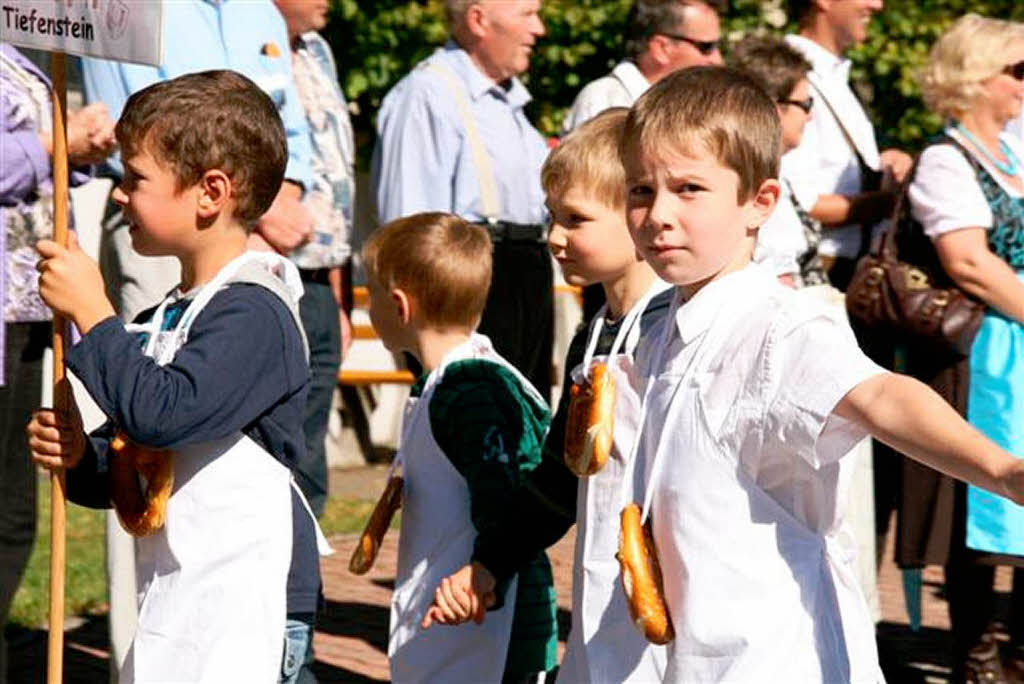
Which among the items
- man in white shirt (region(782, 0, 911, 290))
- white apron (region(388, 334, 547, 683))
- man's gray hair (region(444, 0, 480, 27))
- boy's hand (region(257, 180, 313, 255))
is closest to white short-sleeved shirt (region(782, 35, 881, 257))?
man in white shirt (region(782, 0, 911, 290))

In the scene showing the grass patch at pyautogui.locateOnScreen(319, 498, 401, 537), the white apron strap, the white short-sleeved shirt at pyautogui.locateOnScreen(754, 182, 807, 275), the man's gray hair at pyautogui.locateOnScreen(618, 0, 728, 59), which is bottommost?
the grass patch at pyautogui.locateOnScreen(319, 498, 401, 537)

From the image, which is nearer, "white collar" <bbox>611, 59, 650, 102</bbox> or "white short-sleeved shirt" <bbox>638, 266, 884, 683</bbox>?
"white short-sleeved shirt" <bbox>638, 266, 884, 683</bbox>

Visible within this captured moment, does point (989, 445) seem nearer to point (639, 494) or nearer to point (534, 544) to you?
point (639, 494)

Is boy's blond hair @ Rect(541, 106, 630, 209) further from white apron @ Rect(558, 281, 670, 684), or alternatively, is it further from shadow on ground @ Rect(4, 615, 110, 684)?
shadow on ground @ Rect(4, 615, 110, 684)

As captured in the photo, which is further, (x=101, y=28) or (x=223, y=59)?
(x=223, y=59)

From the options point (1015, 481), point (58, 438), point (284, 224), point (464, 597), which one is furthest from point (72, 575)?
point (1015, 481)

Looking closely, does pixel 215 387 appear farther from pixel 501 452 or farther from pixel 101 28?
pixel 501 452

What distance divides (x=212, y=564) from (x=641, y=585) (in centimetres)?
101

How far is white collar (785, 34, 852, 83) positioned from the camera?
26.8ft

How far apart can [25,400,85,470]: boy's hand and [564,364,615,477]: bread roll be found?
3.01ft


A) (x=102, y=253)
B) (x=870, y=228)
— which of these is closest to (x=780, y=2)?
(x=870, y=228)

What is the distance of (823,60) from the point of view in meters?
8.22

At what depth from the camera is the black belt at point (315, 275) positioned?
22.4 ft

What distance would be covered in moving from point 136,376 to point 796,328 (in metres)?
1.22
